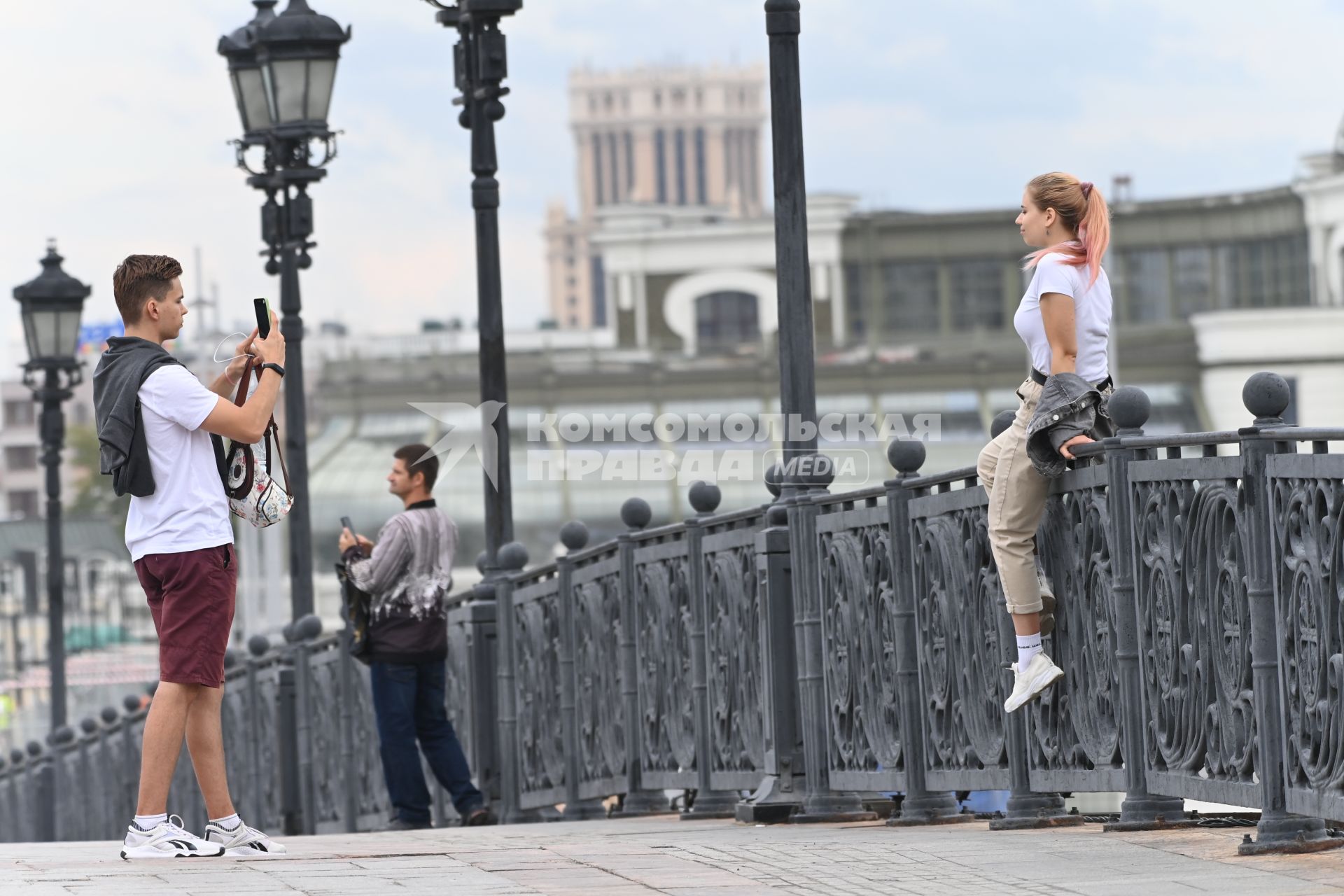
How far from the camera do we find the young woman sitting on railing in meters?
7.19

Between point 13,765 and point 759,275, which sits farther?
point 759,275

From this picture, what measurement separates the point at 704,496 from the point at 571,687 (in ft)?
6.35

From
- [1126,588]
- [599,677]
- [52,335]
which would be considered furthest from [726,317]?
[1126,588]

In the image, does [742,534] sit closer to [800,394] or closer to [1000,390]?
[800,394]

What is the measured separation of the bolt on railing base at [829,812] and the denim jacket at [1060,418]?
2115 millimetres

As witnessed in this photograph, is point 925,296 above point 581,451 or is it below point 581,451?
above

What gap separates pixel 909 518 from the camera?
815cm

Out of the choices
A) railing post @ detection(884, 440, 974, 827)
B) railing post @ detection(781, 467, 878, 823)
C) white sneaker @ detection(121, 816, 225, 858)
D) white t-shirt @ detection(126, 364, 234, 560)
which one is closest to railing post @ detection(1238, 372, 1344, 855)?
railing post @ detection(884, 440, 974, 827)

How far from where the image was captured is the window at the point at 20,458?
17500 centimetres

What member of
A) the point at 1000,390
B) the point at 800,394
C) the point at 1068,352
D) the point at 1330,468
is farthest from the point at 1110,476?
the point at 1000,390

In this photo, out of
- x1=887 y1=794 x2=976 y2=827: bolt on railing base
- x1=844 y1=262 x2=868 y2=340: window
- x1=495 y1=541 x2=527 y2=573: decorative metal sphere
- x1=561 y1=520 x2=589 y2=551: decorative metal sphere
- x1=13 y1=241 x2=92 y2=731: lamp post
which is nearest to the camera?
x1=887 y1=794 x2=976 y2=827: bolt on railing base

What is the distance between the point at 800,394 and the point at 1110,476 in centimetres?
252

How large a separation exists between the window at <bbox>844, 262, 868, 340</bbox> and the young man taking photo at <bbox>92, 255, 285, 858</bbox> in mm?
90165

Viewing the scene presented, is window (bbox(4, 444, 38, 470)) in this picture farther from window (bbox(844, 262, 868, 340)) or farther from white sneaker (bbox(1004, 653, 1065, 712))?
white sneaker (bbox(1004, 653, 1065, 712))
